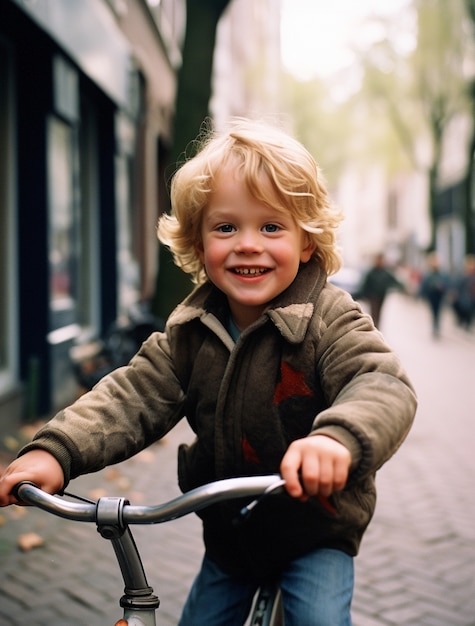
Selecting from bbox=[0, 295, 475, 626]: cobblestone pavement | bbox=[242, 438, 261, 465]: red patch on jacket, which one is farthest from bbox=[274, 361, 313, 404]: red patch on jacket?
bbox=[0, 295, 475, 626]: cobblestone pavement

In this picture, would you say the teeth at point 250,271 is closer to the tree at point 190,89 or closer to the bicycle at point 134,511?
the bicycle at point 134,511

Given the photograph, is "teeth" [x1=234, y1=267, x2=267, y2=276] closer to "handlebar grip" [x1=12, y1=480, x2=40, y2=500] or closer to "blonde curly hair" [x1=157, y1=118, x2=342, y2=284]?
"blonde curly hair" [x1=157, y1=118, x2=342, y2=284]

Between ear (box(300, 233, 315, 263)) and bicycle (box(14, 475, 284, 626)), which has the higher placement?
ear (box(300, 233, 315, 263))

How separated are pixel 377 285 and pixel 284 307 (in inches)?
541

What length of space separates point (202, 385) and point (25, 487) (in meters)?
0.57

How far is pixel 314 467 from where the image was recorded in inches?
59.1

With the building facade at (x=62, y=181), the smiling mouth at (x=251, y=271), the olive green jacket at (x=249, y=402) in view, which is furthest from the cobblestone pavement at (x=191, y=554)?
the smiling mouth at (x=251, y=271)

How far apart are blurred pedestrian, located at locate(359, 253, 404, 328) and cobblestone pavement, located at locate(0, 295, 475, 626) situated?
8.20 m

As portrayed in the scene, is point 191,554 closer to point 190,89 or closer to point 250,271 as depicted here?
point 250,271

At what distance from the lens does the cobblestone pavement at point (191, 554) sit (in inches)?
150

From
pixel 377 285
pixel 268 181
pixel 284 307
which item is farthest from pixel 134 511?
pixel 377 285

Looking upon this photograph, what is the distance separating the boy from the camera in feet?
6.46

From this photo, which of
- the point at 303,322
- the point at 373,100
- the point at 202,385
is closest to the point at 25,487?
the point at 202,385

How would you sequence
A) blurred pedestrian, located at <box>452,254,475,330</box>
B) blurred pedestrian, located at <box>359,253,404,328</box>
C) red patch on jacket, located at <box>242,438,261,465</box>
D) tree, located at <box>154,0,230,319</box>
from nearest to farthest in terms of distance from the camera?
red patch on jacket, located at <box>242,438,261,465</box> < tree, located at <box>154,0,230,319</box> < blurred pedestrian, located at <box>359,253,404,328</box> < blurred pedestrian, located at <box>452,254,475,330</box>
